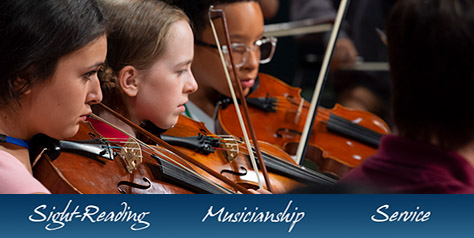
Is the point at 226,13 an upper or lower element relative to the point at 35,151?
upper

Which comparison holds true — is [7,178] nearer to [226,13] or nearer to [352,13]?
[226,13]

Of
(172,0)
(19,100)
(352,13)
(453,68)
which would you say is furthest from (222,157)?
(352,13)

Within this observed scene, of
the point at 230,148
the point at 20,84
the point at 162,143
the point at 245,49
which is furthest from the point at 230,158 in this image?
the point at 20,84

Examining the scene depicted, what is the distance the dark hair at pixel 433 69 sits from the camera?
577mm

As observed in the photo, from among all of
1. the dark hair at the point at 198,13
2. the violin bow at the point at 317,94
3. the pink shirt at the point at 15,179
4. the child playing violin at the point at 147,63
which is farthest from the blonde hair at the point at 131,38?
the violin bow at the point at 317,94

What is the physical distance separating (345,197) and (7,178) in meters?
0.35

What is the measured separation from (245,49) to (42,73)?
0.51 meters

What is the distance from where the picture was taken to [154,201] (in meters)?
0.70

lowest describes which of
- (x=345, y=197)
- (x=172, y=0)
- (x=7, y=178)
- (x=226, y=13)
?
(x=7, y=178)

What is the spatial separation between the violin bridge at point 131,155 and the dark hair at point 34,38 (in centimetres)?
15

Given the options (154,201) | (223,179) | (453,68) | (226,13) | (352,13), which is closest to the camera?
(453,68)

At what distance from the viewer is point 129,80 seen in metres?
0.89

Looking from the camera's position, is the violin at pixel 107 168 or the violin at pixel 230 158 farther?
the violin at pixel 230 158

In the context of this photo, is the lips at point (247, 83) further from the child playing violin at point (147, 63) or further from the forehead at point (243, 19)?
the child playing violin at point (147, 63)
